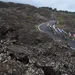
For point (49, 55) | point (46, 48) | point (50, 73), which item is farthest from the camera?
point (46, 48)

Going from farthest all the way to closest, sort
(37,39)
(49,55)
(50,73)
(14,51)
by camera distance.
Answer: (37,39)
(49,55)
(14,51)
(50,73)

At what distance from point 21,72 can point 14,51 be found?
313 centimetres

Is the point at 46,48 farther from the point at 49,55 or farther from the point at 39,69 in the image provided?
the point at 39,69

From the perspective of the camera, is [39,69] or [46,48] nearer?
[39,69]

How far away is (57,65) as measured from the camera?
15.5 meters

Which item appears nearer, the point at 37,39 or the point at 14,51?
the point at 14,51

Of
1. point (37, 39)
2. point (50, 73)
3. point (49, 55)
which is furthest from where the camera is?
point (37, 39)

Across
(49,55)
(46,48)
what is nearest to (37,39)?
(46,48)

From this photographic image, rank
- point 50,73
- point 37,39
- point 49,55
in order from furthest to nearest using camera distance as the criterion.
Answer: point 37,39 → point 49,55 → point 50,73

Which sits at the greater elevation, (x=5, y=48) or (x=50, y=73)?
(x=5, y=48)

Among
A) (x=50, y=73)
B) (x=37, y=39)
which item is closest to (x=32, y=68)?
(x=50, y=73)

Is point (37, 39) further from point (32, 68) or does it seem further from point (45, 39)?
point (32, 68)

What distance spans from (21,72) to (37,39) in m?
10.3

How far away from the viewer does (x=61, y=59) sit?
55.3ft
